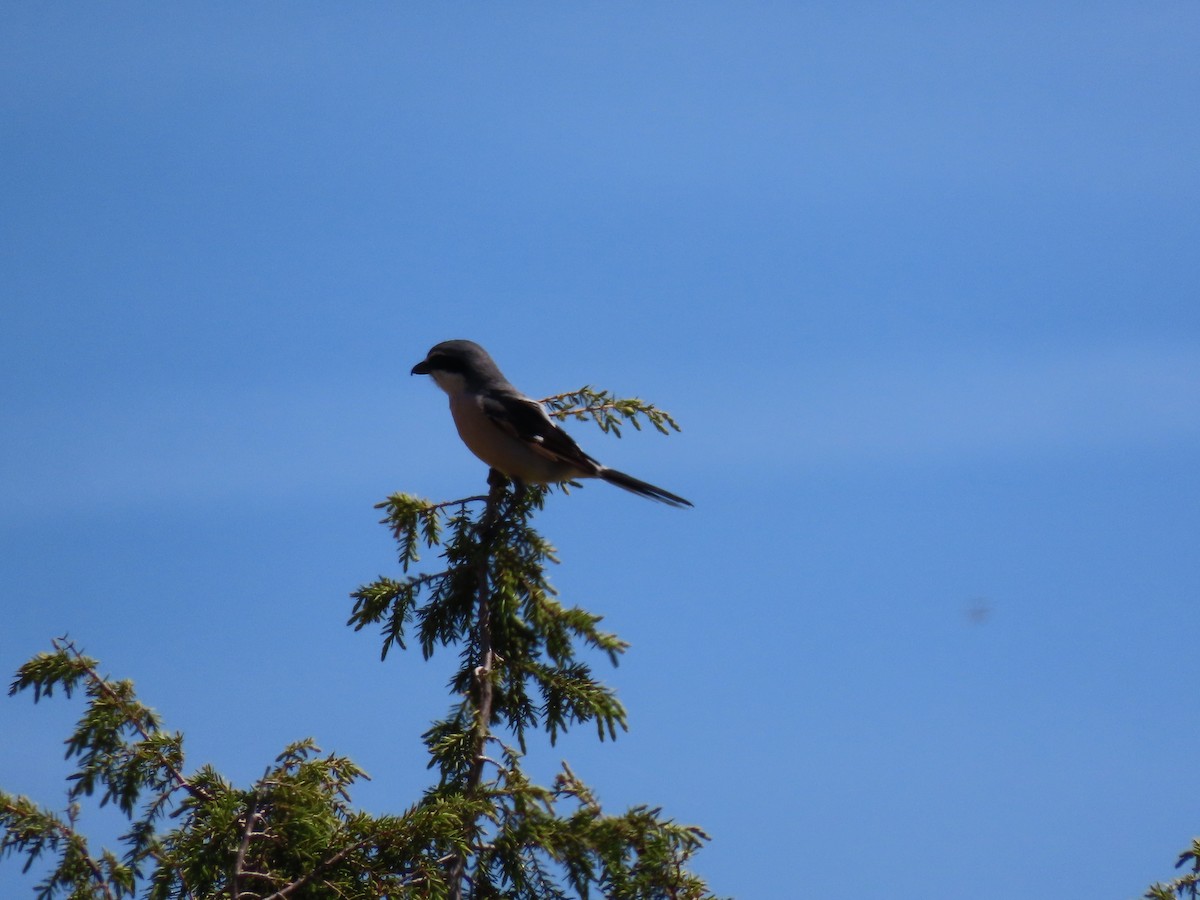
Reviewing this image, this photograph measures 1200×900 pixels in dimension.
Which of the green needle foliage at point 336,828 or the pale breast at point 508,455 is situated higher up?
the pale breast at point 508,455

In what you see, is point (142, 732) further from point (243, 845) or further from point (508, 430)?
point (508, 430)

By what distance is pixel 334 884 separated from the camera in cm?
443

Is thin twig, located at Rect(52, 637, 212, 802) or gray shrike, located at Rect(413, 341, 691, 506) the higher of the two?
gray shrike, located at Rect(413, 341, 691, 506)

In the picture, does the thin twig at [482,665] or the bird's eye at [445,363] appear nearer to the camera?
the thin twig at [482,665]

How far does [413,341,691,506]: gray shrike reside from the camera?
266 inches

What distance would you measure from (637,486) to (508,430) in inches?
35.9

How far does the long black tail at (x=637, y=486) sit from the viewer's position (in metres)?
7.20

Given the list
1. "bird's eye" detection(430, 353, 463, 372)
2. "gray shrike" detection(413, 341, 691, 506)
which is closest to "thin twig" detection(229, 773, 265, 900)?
"gray shrike" detection(413, 341, 691, 506)

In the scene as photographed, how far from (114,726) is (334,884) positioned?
1.00 meters

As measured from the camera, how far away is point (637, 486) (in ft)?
24.0

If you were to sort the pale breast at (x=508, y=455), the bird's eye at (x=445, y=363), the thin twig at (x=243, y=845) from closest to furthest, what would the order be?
the thin twig at (x=243, y=845), the pale breast at (x=508, y=455), the bird's eye at (x=445, y=363)

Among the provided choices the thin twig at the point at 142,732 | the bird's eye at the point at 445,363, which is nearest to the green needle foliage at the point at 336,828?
the thin twig at the point at 142,732

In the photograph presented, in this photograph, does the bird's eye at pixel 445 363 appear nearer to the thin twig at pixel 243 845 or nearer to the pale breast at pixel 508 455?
the pale breast at pixel 508 455

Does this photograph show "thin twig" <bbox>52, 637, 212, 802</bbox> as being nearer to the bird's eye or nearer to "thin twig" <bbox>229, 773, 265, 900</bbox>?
"thin twig" <bbox>229, 773, 265, 900</bbox>
